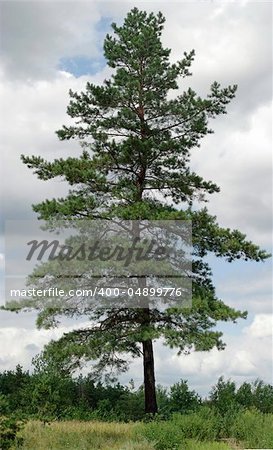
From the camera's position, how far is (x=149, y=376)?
22.3 m

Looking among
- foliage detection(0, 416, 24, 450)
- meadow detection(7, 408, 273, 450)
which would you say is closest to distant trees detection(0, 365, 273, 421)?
meadow detection(7, 408, 273, 450)

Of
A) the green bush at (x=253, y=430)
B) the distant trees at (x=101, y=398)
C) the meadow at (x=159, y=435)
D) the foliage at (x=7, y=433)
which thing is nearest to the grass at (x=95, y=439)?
the meadow at (x=159, y=435)

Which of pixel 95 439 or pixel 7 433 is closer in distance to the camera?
pixel 7 433

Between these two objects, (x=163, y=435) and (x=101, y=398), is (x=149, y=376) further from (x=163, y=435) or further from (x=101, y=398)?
(x=163, y=435)

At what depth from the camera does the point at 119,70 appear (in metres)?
24.2

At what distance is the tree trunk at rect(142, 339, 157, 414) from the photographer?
875 inches

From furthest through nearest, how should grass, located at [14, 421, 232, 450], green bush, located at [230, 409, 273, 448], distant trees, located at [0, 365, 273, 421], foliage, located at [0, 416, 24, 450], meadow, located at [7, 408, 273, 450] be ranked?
distant trees, located at [0, 365, 273, 421]
green bush, located at [230, 409, 273, 448]
meadow, located at [7, 408, 273, 450]
grass, located at [14, 421, 232, 450]
foliage, located at [0, 416, 24, 450]

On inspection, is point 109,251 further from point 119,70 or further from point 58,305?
point 119,70

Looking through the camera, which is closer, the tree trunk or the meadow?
the meadow

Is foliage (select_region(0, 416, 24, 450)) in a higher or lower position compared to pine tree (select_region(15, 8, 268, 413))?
lower

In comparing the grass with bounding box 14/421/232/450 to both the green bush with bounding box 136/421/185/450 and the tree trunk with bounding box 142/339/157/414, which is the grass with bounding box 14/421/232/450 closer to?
the green bush with bounding box 136/421/185/450

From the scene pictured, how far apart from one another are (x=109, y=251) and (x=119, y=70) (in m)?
7.01

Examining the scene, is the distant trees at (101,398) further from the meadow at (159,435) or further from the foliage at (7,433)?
the foliage at (7,433)

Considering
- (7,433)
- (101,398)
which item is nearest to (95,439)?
(7,433)
